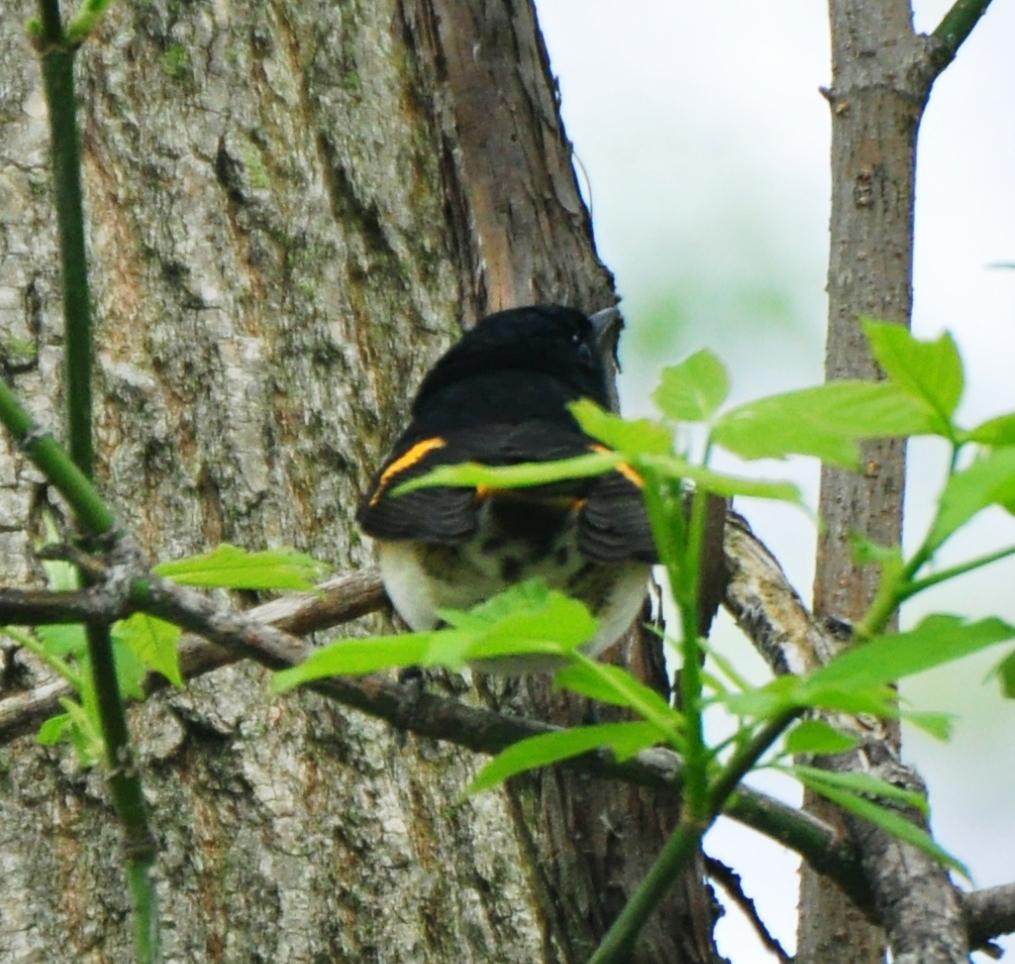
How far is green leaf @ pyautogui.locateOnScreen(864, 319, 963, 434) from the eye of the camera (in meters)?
0.91

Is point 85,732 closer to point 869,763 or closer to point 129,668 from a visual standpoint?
point 129,668

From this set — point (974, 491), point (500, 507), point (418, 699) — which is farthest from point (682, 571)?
point (500, 507)

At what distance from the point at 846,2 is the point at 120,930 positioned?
6.69 ft

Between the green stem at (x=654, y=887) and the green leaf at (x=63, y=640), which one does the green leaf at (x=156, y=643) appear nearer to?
the green leaf at (x=63, y=640)

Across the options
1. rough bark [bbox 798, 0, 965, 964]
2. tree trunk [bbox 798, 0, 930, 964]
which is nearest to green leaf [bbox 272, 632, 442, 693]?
rough bark [bbox 798, 0, 965, 964]

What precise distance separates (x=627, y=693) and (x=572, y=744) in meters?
0.06

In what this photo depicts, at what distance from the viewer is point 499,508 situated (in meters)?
2.35

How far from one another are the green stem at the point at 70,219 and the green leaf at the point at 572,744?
415 mm

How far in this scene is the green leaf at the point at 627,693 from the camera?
3.27ft

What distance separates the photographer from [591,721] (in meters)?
2.71

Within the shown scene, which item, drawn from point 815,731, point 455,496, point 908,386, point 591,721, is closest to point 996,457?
point 908,386

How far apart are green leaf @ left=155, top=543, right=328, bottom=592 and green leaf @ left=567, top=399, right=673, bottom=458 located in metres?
0.54

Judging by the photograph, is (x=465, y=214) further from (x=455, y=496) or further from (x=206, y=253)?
(x=455, y=496)

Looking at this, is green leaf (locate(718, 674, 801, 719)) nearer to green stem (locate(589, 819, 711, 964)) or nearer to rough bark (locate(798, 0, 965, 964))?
green stem (locate(589, 819, 711, 964))
